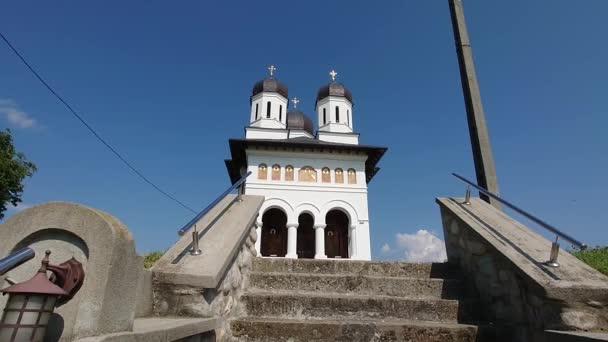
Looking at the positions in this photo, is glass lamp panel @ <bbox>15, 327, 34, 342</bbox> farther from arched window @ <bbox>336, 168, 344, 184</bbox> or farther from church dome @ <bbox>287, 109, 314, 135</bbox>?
church dome @ <bbox>287, 109, 314, 135</bbox>

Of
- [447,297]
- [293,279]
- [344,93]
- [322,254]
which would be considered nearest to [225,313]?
[293,279]

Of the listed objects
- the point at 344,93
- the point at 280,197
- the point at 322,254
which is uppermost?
the point at 344,93

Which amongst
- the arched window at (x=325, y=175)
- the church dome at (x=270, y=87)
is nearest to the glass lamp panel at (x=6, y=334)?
the arched window at (x=325, y=175)

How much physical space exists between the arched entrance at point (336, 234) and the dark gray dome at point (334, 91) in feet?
38.1

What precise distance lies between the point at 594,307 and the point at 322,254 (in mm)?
17118

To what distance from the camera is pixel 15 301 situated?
4.20 ft

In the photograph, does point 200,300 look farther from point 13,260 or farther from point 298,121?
point 298,121

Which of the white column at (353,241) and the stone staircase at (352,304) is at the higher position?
the white column at (353,241)

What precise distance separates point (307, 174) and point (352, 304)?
17.3m

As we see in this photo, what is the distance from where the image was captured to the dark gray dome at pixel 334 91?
94.9 ft

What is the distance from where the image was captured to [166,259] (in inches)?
109

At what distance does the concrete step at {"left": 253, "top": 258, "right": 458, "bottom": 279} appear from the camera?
4.16 metres

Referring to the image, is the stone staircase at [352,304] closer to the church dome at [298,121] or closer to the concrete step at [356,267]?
the concrete step at [356,267]

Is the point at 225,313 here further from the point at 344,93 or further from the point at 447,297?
the point at 344,93
